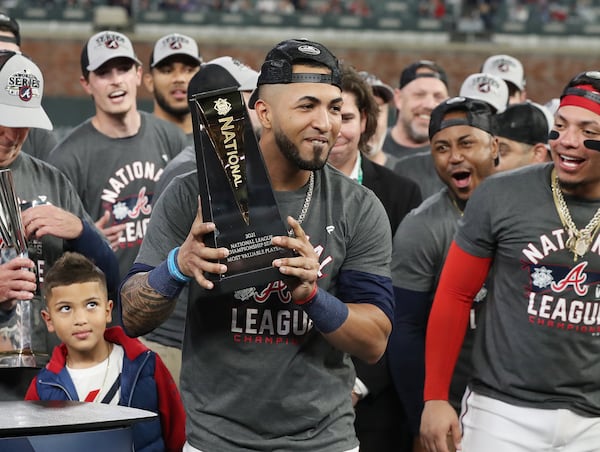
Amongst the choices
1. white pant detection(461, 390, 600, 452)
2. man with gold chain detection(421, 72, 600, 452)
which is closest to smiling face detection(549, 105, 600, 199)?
man with gold chain detection(421, 72, 600, 452)

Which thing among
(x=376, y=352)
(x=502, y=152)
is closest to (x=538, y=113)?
(x=502, y=152)

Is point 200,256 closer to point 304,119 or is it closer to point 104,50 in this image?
point 304,119

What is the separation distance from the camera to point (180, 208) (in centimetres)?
314

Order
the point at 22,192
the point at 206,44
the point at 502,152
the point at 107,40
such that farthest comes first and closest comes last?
1. the point at 206,44
2. the point at 107,40
3. the point at 502,152
4. the point at 22,192

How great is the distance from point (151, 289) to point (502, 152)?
9.37ft

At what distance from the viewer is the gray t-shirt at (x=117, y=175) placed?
5.49 meters

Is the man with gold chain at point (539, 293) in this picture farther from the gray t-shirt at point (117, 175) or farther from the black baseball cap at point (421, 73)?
the black baseball cap at point (421, 73)

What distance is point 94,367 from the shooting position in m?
3.88

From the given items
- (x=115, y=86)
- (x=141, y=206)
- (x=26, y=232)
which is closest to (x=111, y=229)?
(x=141, y=206)

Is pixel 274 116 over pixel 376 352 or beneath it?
over

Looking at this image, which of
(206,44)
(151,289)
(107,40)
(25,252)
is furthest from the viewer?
(206,44)

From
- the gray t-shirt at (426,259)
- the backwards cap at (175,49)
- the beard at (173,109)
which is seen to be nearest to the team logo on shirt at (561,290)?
the gray t-shirt at (426,259)

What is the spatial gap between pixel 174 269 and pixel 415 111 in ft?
15.8

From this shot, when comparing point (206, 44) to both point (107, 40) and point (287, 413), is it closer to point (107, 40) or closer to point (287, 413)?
point (107, 40)
